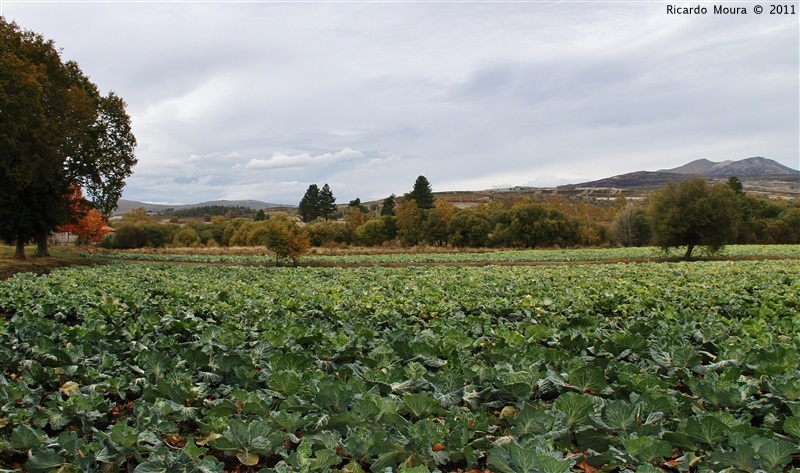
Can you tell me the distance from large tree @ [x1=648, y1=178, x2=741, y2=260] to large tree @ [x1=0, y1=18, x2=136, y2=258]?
45.7 meters

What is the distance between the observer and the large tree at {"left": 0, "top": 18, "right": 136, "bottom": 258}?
23.0 m

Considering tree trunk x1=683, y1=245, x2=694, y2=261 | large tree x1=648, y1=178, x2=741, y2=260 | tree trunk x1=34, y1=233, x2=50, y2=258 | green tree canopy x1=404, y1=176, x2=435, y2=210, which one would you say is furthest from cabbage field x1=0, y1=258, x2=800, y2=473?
green tree canopy x1=404, y1=176, x2=435, y2=210

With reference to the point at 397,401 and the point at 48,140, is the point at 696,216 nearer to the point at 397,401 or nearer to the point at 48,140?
the point at 397,401

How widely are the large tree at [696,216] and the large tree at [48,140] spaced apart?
45.7m

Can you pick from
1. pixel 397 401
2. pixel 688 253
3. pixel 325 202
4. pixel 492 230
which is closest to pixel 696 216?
pixel 688 253

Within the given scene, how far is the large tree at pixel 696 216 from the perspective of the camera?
39.8 metres

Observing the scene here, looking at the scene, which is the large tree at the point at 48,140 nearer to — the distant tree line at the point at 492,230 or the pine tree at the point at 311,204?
the distant tree line at the point at 492,230

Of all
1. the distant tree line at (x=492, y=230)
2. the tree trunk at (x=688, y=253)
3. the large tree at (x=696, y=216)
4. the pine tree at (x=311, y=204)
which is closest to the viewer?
the large tree at (x=696, y=216)

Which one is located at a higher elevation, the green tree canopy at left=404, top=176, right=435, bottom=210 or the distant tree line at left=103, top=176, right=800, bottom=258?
the green tree canopy at left=404, top=176, right=435, bottom=210

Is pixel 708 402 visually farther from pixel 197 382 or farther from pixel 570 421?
pixel 197 382

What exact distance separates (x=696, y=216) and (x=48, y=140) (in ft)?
159

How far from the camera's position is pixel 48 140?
86.6 feet

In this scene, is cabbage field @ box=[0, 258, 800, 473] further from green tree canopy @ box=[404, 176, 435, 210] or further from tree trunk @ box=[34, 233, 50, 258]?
green tree canopy @ box=[404, 176, 435, 210]

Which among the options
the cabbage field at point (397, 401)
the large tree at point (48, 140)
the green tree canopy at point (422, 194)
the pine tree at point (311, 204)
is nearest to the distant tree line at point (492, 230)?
the green tree canopy at point (422, 194)
